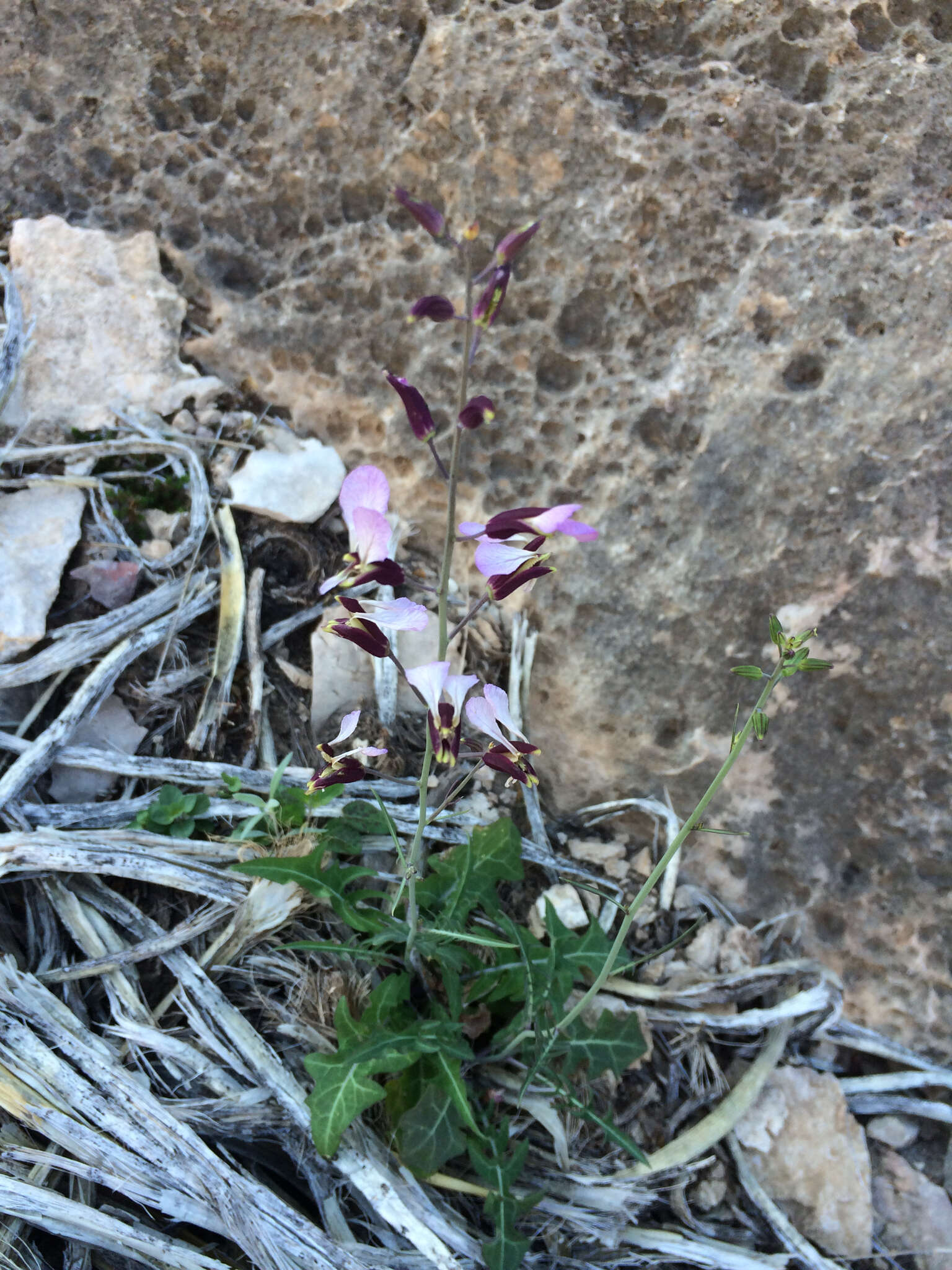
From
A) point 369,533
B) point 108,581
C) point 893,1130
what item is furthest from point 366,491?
point 893,1130

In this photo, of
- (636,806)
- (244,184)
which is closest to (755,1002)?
(636,806)

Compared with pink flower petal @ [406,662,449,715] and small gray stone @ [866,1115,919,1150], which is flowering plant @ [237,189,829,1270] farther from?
small gray stone @ [866,1115,919,1150]

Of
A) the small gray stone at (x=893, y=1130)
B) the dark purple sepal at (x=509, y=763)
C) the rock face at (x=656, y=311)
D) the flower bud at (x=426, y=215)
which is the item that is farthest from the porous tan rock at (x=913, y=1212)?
the flower bud at (x=426, y=215)

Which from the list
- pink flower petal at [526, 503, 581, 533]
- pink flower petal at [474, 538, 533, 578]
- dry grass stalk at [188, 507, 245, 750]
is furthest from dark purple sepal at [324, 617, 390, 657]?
dry grass stalk at [188, 507, 245, 750]

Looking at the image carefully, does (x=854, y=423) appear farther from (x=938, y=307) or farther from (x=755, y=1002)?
(x=755, y=1002)

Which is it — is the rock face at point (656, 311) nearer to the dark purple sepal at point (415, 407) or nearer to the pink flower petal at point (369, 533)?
the dark purple sepal at point (415, 407)

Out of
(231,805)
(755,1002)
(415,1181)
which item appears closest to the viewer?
(415,1181)
